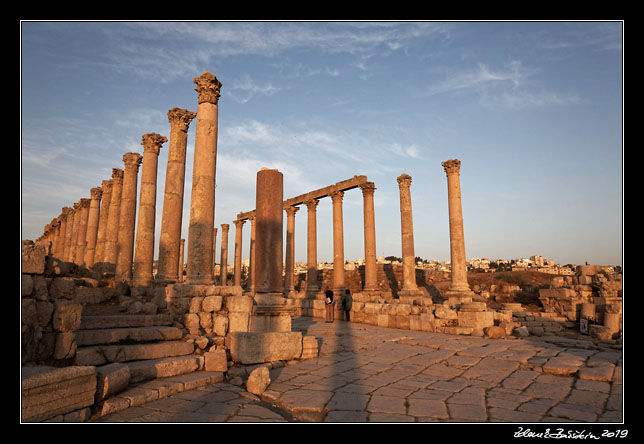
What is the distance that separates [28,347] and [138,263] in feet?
31.3

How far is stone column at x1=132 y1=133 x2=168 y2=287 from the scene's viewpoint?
14.1 meters

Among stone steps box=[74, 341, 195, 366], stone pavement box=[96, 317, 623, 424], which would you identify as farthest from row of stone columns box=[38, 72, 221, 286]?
stone pavement box=[96, 317, 623, 424]

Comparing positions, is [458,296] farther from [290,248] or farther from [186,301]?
[290,248]

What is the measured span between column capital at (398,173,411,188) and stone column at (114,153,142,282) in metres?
13.7

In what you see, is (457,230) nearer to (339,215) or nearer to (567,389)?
(339,215)

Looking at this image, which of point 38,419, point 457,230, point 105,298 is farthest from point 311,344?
point 457,230

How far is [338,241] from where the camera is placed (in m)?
24.5

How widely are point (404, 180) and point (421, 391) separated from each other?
18.2m

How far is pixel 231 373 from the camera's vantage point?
688cm

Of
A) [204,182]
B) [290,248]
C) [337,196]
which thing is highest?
[337,196]

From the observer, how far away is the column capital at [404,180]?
75.5ft

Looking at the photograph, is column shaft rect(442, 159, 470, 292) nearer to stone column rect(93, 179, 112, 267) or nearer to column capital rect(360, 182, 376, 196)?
column capital rect(360, 182, 376, 196)

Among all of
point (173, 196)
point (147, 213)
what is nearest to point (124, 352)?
point (173, 196)

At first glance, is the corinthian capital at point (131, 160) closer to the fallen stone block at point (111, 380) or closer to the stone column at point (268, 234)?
the stone column at point (268, 234)
